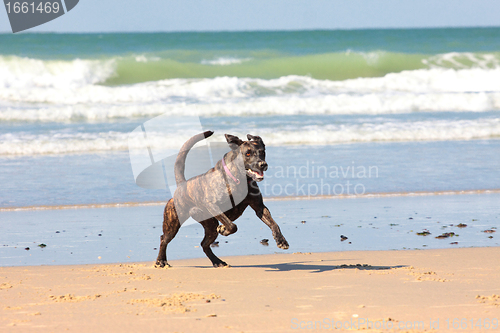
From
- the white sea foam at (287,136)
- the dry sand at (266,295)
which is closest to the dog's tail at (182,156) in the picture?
the dry sand at (266,295)

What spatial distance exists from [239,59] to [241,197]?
30038mm

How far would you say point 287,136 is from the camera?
53.1ft

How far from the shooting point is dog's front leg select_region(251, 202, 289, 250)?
5309 millimetres

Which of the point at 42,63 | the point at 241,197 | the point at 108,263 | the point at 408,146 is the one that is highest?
the point at 42,63

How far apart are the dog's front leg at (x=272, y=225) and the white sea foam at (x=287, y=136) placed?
33.6ft

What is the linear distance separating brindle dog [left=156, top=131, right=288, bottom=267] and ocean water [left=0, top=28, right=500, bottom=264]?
2.79 meters

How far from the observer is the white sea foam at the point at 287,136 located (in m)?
15.1

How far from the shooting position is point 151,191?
10.4m

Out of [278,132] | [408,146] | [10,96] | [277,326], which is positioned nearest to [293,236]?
[277,326]

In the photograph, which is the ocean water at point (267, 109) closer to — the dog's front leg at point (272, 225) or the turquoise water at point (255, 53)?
the turquoise water at point (255, 53)

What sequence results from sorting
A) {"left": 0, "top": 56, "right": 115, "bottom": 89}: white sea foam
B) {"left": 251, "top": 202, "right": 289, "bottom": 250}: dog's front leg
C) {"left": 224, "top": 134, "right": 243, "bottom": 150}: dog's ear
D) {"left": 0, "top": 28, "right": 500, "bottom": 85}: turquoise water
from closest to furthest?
1. {"left": 251, "top": 202, "right": 289, "bottom": 250}: dog's front leg
2. {"left": 224, "top": 134, "right": 243, "bottom": 150}: dog's ear
3. {"left": 0, "top": 56, "right": 115, "bottom": 89}: white sea foam
4. {"left": 0, "top": 28, "right": 500, "bottom": 85}: turquoise water

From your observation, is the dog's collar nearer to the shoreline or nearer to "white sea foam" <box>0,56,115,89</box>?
the shoreline

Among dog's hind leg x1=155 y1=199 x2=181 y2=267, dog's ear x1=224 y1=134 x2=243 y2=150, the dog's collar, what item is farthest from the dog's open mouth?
dog's hind leg x1=155 y1=199 x2=181 y2=267

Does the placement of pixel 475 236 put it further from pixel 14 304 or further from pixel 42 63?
pixel 42 63
